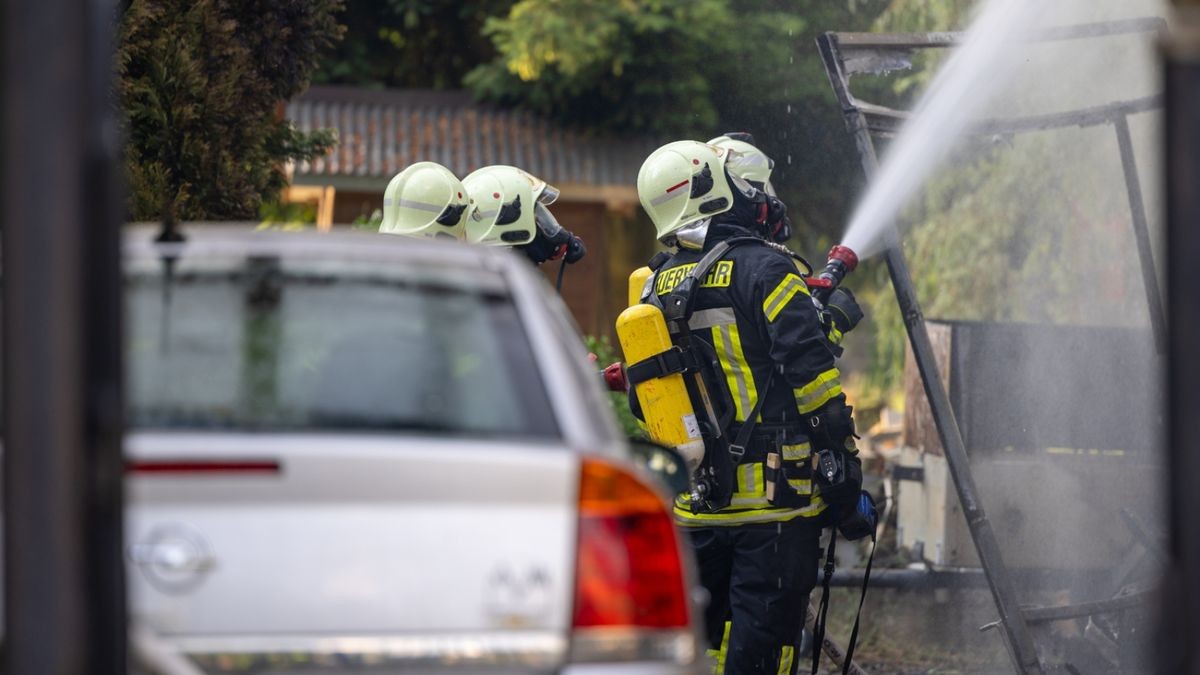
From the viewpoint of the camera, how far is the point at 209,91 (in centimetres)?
732

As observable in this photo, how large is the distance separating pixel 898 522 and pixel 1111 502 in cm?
121

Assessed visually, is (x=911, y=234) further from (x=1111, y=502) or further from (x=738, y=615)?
(x=738, y=615)

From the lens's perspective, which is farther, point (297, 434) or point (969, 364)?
point (969, 364)

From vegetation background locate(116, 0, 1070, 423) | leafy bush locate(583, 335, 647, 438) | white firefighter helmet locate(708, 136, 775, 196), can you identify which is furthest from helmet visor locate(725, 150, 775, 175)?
vegetation background locate(116, 0, 1070, 423)

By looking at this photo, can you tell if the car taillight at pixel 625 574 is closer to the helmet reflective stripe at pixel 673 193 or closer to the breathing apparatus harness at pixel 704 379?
the breathing apparatus harness at pixel 704 379

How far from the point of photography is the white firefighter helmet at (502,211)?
6.90 metres

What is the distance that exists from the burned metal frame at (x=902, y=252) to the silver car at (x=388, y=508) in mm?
3148

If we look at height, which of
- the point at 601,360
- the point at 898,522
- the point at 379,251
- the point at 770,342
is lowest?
the point at 898,522

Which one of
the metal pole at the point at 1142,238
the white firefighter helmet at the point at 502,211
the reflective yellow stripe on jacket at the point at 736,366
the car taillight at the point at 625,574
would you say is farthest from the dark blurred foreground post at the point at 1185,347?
the white firefighter helmet at the point at 502,211

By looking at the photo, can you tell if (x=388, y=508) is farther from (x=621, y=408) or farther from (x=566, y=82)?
(x=566, y=82)

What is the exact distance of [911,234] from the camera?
12234 mm

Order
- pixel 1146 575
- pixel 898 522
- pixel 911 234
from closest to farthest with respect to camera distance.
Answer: pixel 1146 575 → pixel 898 522 → pixel 911 234

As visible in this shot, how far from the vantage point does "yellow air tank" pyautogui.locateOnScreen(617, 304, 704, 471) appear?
579 cm

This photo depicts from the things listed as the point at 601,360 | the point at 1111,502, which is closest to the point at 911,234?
the point at 601,360
